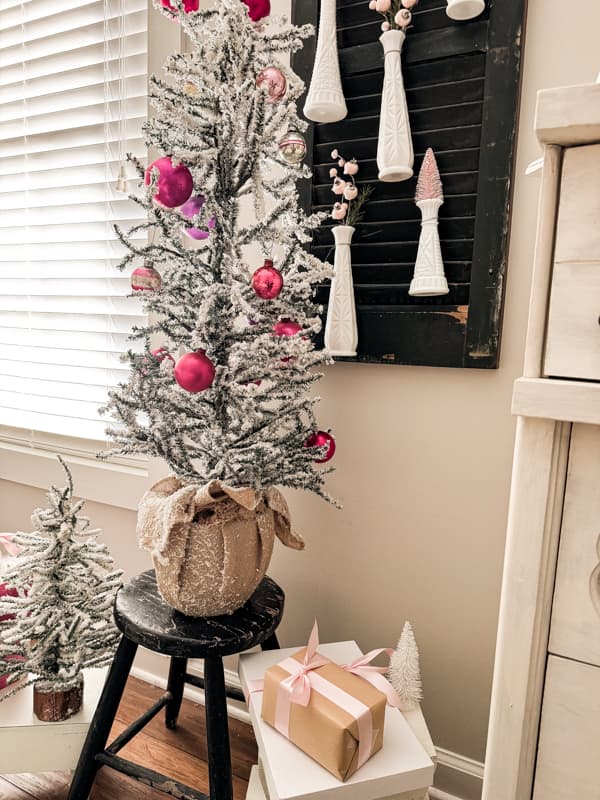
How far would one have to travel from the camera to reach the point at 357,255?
1.25 m

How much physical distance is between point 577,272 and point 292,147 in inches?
25.4

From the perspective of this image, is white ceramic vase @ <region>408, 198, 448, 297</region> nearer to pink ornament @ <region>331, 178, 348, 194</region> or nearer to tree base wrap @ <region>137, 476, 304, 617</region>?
pink ornament @ <region>331, 178, 348, 194</region>

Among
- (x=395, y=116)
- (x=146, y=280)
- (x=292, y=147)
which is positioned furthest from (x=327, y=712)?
(x=395, y=116)

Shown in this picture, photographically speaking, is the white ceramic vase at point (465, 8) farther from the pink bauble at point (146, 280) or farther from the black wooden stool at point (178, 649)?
the black wooden stool at point (178, 649)

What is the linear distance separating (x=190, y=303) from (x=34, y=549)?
598 mm

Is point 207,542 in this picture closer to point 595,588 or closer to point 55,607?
point 55,607

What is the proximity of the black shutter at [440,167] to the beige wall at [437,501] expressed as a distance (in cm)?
4

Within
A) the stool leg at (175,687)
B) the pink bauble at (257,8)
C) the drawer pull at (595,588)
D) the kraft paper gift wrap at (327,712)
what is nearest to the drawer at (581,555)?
the drawer pull at (595,588)

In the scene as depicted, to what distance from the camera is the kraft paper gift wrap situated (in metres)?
0.80

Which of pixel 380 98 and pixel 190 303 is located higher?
pixel 380 98

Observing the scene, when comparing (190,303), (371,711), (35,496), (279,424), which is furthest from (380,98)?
(35,496)

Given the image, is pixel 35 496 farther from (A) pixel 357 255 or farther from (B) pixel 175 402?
(A) pixel 357 255

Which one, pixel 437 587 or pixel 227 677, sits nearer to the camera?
pixel 437 587

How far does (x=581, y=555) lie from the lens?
60cm
